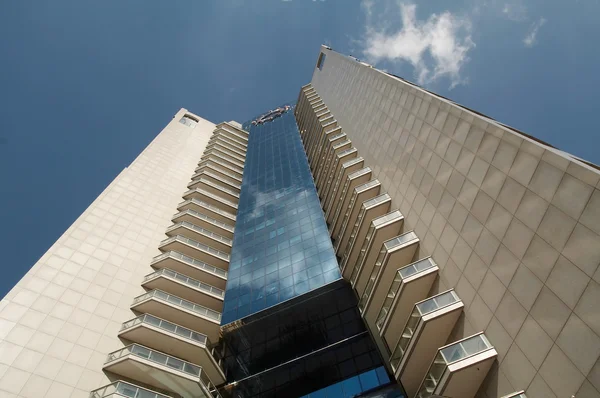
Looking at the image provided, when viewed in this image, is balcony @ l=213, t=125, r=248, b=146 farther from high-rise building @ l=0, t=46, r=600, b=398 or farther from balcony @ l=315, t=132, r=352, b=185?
balcony @ l=315, t=132, r=352, b=185

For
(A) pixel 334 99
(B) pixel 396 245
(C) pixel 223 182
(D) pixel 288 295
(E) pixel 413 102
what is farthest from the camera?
(A) pixel 334 99

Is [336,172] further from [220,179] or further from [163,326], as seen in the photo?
[163,326]

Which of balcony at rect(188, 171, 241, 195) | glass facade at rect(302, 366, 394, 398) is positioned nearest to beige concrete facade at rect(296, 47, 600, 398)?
glass facade at rect(302, 366, 394, 398)

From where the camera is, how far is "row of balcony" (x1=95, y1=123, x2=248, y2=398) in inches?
842

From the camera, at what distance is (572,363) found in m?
10.3

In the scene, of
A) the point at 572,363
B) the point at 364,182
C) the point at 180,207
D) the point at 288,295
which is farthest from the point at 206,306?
the point at 572,363

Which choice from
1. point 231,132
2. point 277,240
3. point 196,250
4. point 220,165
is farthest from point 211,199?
point 231,132

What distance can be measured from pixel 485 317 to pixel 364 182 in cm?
1729

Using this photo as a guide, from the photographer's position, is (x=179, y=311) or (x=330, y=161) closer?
(x=179, y=311)

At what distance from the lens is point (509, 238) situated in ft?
44.6

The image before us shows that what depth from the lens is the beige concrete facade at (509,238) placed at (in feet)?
34.4

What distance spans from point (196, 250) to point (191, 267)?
2644 millimetres

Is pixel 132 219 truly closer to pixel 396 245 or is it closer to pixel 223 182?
pixel 223 182

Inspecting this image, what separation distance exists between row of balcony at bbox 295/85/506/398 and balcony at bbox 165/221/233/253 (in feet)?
34.2
